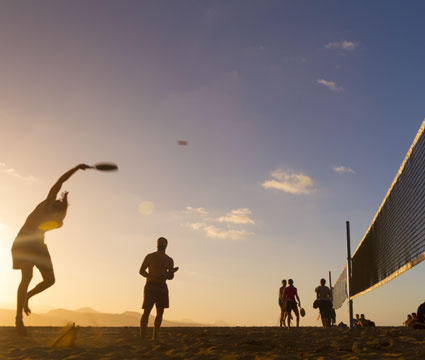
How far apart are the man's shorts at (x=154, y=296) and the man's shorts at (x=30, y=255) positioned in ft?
4.35

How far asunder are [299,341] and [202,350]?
1649 mm

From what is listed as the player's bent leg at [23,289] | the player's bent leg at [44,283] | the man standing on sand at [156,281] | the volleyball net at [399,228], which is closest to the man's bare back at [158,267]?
the man standing on sand at [156,281]

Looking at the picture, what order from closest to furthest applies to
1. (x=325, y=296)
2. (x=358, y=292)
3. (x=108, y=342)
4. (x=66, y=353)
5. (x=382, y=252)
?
(x=66, y=353), (x=108, y=342), (x=382, y=252), (x=325, y=296), (x=358, y=292)

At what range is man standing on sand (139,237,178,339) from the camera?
6859 millimetres

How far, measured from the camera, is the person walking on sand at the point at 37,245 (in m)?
6.31

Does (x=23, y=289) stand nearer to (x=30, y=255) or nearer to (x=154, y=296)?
(x=30, y=255)

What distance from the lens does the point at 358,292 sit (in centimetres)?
1650

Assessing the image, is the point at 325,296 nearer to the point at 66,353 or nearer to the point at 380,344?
the point at 380,344

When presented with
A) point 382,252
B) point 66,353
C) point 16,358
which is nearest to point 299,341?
point 66,353

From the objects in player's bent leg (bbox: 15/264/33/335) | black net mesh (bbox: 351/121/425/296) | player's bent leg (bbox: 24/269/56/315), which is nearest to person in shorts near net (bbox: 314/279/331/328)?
black net mesh (bbox: 351/121/425/296)

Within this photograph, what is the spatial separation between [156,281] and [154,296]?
0.20 meters

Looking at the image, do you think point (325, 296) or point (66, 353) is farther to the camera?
point (325, 296)

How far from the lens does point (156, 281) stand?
690cm

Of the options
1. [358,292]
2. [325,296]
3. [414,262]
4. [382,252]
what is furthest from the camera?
[358,292]
